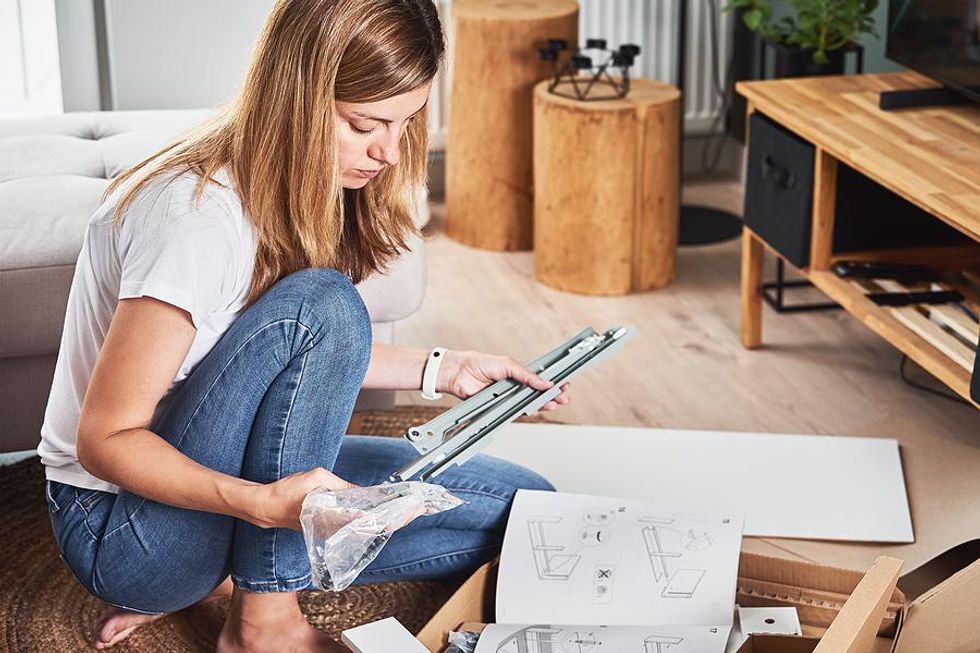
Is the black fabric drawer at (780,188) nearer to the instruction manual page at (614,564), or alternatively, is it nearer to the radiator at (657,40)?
the instruction manual page at (614,564)

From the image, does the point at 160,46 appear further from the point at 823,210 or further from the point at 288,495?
the point at 288,495

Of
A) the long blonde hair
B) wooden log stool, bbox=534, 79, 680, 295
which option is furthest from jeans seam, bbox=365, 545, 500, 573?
wooden log stool, bbox=534, 79, 680, 295

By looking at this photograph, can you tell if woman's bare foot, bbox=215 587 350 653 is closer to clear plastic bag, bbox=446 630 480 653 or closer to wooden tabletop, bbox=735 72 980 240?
clear plastic bag, bbox=446 630 480 653

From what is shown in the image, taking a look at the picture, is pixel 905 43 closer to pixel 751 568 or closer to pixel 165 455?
pixel 751 568

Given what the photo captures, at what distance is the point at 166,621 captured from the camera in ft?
5.04

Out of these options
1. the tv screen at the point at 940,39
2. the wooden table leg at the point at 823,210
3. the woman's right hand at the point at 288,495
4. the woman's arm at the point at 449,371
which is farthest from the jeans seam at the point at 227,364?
the tv screen at the point at 940,39

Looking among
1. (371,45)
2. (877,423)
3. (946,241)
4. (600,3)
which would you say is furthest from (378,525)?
(600,3)

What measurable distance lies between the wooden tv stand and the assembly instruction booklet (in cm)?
48

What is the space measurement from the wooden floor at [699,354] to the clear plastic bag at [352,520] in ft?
2.24

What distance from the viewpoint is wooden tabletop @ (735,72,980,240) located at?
1747 mm

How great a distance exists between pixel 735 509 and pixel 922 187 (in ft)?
1.63

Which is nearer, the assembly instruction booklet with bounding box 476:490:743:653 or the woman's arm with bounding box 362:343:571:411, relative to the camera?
the assembly instruction booklet with bounding box 476:490:743:653

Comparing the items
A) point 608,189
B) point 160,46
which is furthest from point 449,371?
point 160,46

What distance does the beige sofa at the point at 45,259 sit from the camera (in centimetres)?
170
